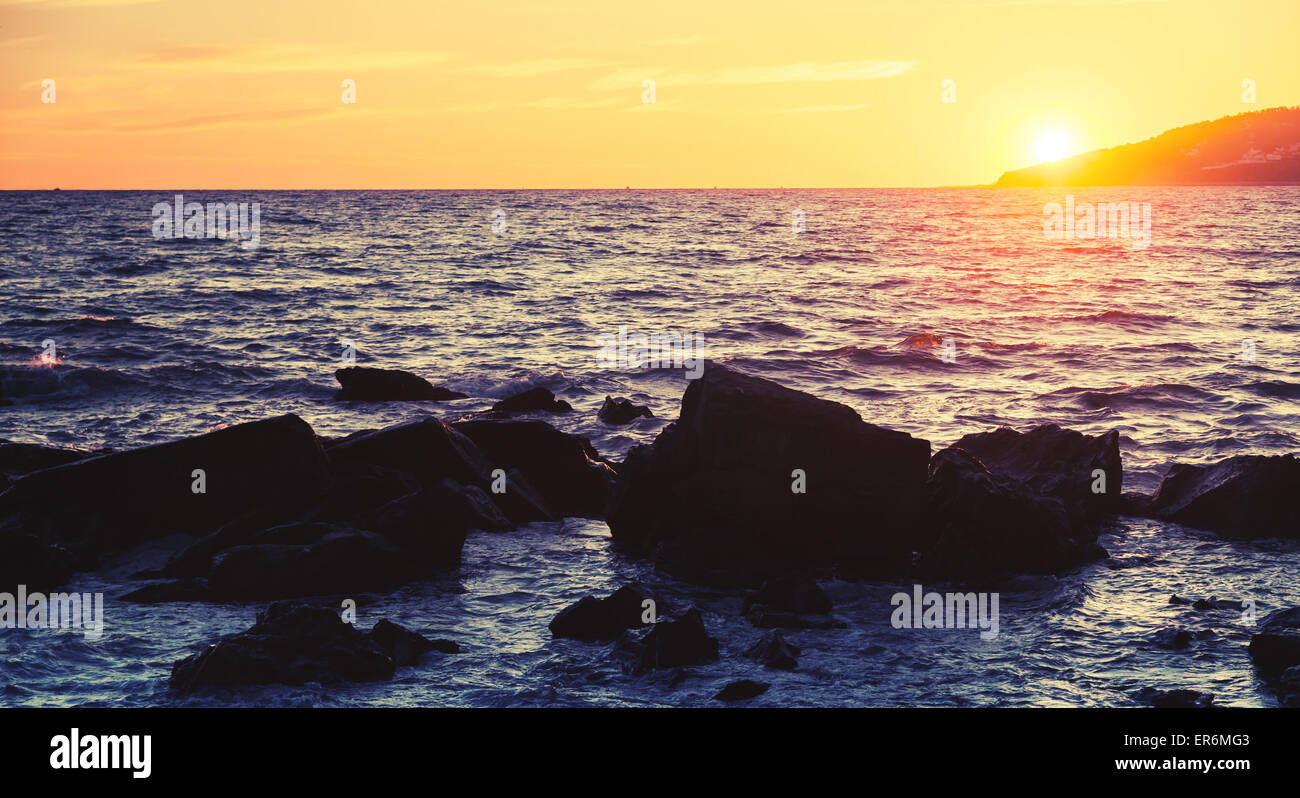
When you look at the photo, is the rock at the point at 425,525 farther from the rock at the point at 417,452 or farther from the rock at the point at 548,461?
the rock at the point at 548,461

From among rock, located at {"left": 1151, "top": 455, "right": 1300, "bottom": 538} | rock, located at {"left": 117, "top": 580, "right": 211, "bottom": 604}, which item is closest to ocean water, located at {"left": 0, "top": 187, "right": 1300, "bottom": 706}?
rock, located at {"left": 117, "top": 580, "right": 211, "bottom": 604}

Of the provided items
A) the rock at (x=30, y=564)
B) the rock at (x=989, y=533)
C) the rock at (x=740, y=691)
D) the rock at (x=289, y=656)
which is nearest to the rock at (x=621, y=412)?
the rock at (x=989, y=533)

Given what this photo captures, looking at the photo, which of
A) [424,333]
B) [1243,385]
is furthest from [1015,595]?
[424,333]

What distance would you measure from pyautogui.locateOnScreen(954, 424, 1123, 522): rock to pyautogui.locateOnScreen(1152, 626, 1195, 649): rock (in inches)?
145

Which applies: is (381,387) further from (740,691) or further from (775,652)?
(740,691)

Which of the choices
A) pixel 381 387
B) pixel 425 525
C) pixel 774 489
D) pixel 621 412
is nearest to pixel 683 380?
pixel 621 412

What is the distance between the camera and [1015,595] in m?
10.9

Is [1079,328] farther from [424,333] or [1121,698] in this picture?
[1121,698]

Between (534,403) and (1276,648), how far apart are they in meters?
15.0

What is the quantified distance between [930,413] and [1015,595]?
1090cm

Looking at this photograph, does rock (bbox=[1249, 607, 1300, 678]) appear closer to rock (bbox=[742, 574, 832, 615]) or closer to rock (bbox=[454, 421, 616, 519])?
rock (bbox=[742, 574, 832, 615])

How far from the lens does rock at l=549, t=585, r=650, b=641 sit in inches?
374

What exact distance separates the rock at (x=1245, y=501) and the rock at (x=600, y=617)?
784 cm
